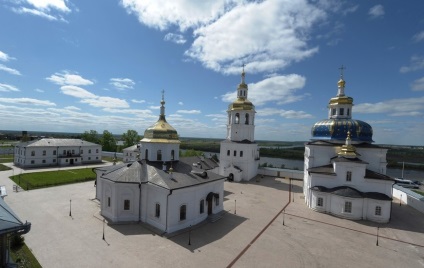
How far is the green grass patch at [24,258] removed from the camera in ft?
30.9

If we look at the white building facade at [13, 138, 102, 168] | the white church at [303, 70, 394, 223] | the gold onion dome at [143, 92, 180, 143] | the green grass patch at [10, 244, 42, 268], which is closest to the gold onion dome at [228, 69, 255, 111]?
the white church at [303, 70, 394, 223]

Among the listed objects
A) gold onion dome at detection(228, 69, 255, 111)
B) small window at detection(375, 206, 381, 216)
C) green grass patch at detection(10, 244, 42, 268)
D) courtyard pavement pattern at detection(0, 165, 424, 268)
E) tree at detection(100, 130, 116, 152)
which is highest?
gold onion dome at detection(228, 69, 255, 111)

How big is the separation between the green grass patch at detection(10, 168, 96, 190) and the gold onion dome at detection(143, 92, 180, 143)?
12226 mm

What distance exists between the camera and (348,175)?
1714 cm

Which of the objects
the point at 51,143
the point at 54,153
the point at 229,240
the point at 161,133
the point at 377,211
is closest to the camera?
the point at 229,240

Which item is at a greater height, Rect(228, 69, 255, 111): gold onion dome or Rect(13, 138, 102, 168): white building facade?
Rect(228, 69, 255, 111): gold onion dome

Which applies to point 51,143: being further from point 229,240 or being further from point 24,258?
point 229,240

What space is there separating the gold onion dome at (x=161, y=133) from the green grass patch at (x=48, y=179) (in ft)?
40.1

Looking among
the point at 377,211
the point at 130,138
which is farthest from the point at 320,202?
the point at 130,138

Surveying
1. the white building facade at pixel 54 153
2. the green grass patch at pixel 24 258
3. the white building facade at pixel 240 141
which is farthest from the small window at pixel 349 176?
the white building facade at pixel 54 153

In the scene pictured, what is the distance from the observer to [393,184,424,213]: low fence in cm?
1925

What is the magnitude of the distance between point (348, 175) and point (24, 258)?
2000cm

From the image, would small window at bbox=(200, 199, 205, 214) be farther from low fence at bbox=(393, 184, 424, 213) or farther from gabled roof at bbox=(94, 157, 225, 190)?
low fence at bbox=(393, 184, 424, 213)

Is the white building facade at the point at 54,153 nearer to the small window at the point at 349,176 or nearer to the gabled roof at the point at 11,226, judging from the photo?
the gabled roof at the point at 11,226
